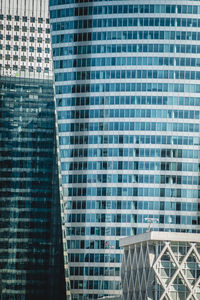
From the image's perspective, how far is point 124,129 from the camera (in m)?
172

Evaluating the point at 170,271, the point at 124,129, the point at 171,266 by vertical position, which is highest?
the point at 124,129

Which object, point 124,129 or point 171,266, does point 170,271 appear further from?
point 124,129

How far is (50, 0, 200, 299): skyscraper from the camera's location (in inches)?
6688

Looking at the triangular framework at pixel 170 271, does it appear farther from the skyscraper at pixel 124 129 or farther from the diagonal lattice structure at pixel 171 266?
the skyscraper at pixel 124 129

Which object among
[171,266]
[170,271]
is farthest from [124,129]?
[170,271]

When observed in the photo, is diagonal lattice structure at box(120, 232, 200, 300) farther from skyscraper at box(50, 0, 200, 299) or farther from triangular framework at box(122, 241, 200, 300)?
skyscraper at box(50, 0, 200, 299)

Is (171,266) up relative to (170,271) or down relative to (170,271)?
up

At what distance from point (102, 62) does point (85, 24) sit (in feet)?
27.9

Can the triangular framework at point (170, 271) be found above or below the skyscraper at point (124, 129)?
below

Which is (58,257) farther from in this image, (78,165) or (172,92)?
(172,92)

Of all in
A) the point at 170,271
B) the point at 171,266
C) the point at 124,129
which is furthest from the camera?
the point at 124,129

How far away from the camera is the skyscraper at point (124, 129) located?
170 metres

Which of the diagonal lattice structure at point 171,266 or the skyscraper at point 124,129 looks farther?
the skyscraper at point 124,129

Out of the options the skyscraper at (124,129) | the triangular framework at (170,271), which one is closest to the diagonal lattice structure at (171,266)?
the triangular framework at (170,271)
